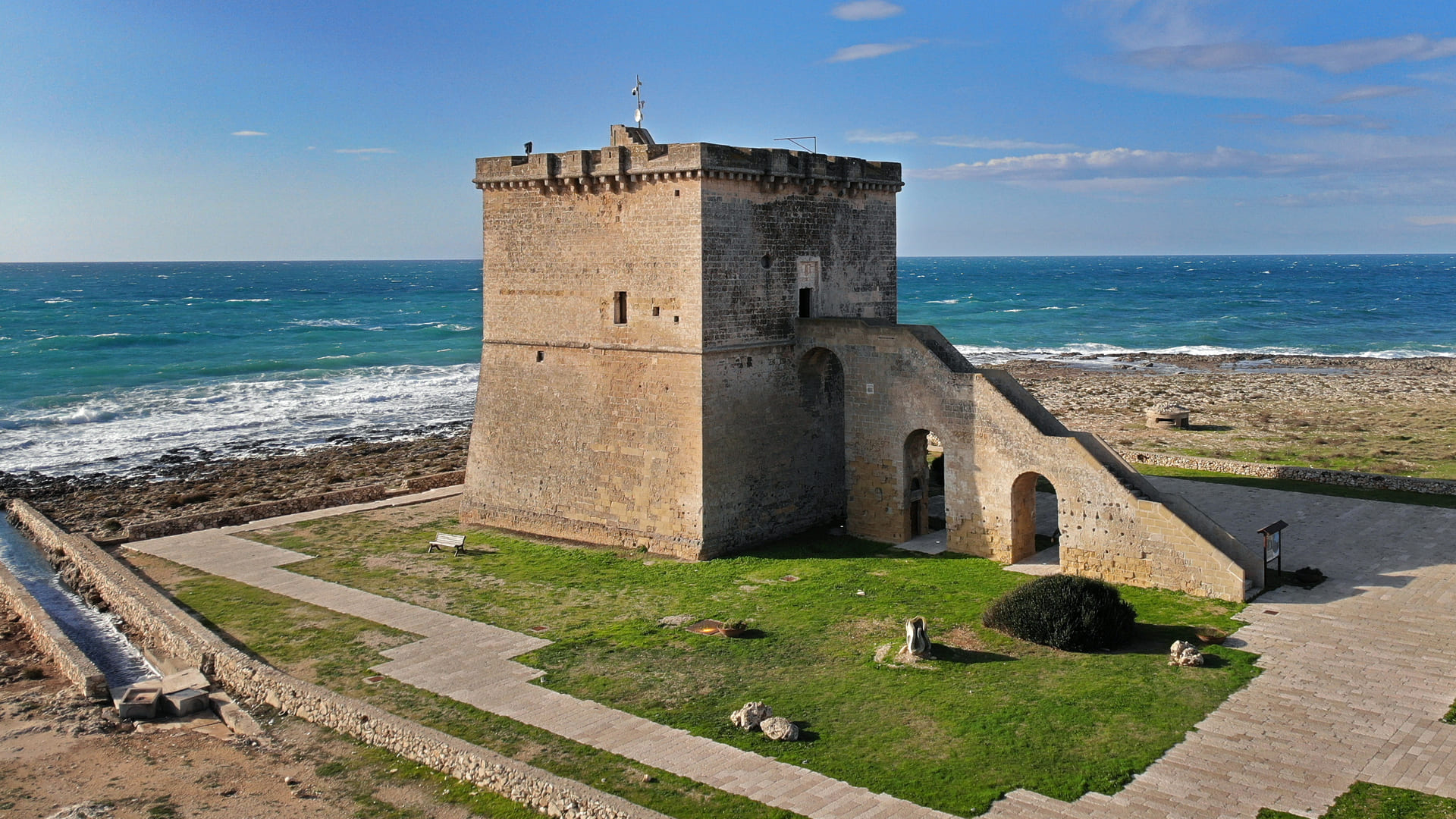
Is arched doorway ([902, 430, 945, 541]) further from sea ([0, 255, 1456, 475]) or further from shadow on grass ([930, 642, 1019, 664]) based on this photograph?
sea ([0, 255, 1456, 475])

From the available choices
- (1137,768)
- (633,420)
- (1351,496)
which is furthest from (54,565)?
(1351,496)

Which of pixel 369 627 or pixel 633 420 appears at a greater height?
pixel 633 420

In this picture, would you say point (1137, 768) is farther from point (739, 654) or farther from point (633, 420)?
point (633, 420)

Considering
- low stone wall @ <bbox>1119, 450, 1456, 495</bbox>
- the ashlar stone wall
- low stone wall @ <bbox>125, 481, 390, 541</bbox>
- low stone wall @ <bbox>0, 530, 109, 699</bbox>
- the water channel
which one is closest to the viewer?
low stone wall @ <bbox>0, 530, 109, 699</bbox>

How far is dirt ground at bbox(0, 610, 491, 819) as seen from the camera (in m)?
12.7

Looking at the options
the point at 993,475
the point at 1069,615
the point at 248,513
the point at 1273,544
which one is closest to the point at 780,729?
the point at 1069,615

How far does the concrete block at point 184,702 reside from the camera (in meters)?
15.7

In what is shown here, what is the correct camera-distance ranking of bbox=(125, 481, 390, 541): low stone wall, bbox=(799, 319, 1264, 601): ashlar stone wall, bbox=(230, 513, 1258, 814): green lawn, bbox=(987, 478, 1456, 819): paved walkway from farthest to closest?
bbox=(125, 481, 390, 541): low stone wall, bbox=(799, 319, 1264, 601): ashlar stone wall, bbox=(230, 513, 1258, 814): green lawn, bbox=(987, 478, 1456, 819): paved walkway

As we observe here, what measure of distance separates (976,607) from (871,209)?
9.76m

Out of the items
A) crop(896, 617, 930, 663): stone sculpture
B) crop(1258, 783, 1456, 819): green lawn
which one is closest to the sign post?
crop(896, 617, 930, 663): stone sculpture

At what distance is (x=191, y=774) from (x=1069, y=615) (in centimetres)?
1162

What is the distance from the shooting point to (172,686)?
16.2m

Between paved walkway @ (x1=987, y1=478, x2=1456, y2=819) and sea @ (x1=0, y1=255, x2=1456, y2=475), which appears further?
sea @ (x1=0, y1=255, x2=1456, y2=475)

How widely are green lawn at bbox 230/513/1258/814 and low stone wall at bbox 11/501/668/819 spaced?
2.17 m
